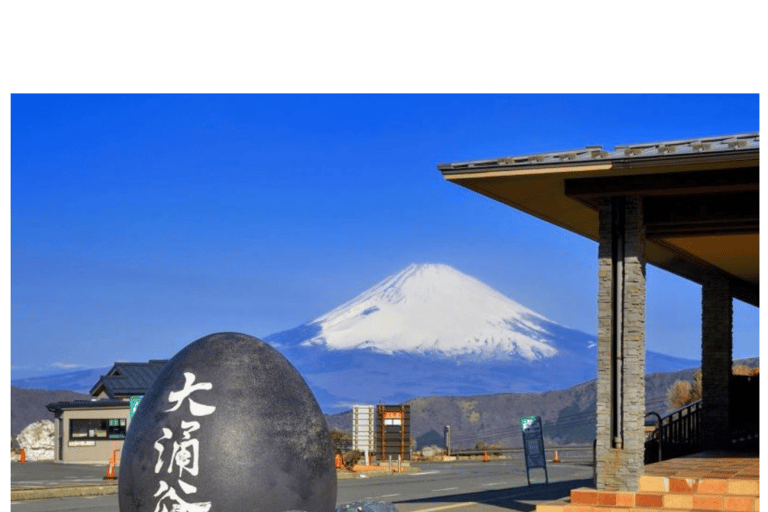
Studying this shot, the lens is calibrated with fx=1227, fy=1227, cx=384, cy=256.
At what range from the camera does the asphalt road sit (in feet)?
77.0

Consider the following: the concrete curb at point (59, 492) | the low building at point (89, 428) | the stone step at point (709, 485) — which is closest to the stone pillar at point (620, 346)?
the stone step at point (709, 485)

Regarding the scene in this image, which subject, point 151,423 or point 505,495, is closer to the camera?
point 151,423

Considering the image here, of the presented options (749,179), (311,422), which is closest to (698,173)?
(749,179)

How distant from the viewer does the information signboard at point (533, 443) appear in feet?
95.3

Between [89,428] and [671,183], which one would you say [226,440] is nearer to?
[671,183]

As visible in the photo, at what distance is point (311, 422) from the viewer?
12.7 meters

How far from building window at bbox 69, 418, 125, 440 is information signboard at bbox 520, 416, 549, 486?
80.7 feet

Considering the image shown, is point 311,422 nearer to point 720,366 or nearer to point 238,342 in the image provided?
point 238,342

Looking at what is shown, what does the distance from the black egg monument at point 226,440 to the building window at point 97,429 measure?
38252mm

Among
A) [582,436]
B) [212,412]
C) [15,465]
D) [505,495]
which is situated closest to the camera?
[212,412]

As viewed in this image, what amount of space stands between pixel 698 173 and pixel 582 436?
95.9 m

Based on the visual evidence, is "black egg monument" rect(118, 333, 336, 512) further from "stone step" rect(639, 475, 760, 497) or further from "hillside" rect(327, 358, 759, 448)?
"hillside" rect(327, 358, 759, 448)

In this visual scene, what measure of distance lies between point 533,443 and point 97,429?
2678 cm

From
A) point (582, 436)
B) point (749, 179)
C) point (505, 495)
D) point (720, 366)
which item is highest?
point (749, 179)
